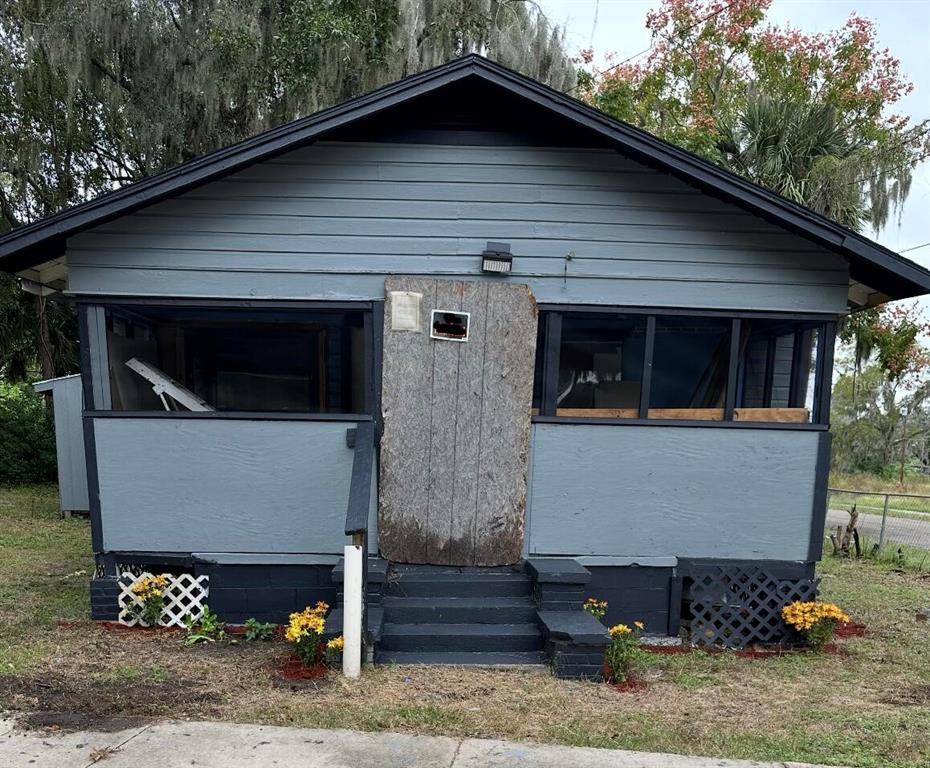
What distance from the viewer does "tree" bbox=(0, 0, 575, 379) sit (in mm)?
11414

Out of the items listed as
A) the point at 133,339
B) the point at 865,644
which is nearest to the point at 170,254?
the point at 133,339

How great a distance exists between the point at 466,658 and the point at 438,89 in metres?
4.05

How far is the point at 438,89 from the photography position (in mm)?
5402

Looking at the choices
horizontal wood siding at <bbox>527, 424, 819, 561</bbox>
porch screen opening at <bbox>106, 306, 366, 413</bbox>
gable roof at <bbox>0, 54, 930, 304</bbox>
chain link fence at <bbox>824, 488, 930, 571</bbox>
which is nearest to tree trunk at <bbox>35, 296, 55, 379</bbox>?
porch screen opening at <bbox>106, 306, 366, 413</bbox>

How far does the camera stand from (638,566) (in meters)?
5.86

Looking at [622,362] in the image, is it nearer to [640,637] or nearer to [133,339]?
[640,637]

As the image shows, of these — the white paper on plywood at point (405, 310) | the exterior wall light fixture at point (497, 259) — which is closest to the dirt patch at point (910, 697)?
the exterior wall light fixture at point (497, 259)

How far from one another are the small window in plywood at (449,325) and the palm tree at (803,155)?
6.49 m

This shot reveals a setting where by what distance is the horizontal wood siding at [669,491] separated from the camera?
577 centimetres

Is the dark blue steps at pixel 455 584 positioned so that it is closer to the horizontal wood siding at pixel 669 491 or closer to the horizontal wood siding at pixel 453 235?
the horizontal wood siding at pixel 669 491

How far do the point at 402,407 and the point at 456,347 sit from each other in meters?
0.63

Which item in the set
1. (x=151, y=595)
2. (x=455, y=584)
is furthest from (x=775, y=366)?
(x=151, y=595)

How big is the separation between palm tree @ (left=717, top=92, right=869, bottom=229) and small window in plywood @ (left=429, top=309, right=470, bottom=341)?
6.49 m

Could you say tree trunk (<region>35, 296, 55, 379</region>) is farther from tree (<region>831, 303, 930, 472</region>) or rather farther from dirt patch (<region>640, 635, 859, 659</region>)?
tree (<region>831, 303, 930, 472</region>)
